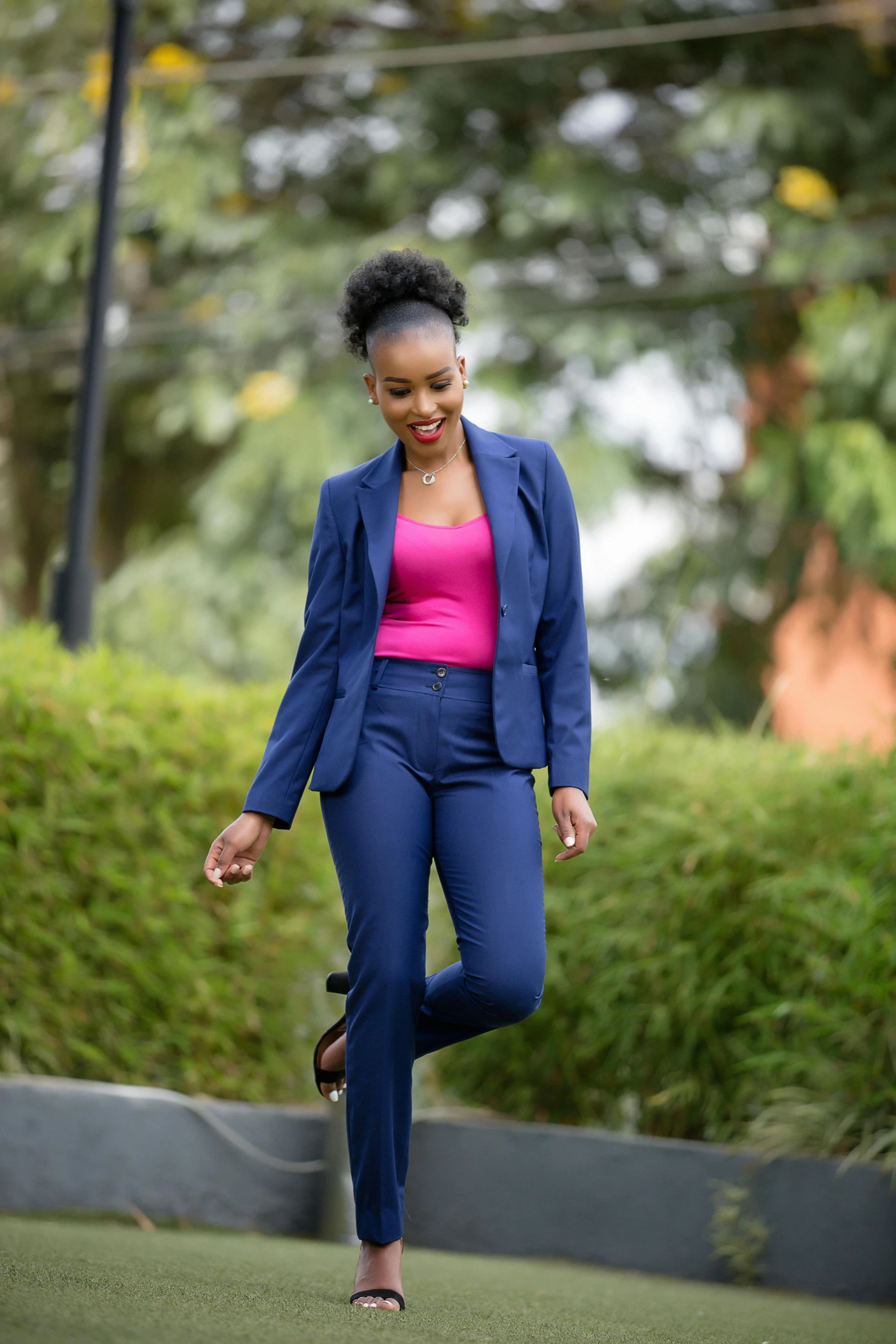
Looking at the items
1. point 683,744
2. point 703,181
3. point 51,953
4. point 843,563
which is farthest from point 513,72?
point 51,953

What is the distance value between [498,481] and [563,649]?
1.12 feet

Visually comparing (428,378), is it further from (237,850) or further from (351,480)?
(237,850)

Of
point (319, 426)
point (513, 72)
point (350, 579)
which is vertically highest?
point (513, 72)

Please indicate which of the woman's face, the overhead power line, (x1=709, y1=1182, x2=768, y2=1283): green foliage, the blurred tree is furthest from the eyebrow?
the overhead power line

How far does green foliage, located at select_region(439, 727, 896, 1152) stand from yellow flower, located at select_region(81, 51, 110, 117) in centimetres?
731

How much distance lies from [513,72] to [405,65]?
76 centimetres

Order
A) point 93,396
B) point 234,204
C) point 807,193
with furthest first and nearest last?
1. point 234,204
2. point 807,193
3. point 93,396

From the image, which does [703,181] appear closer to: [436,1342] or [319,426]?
[319,426]

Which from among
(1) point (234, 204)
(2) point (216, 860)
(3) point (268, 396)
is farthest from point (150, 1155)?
(1) point (234, 204)

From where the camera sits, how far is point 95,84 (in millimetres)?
10188

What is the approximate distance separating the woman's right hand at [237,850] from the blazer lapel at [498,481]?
2.05 ft

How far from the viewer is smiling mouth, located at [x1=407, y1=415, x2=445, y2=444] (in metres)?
2.89

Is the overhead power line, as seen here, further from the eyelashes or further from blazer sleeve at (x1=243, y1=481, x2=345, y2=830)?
blazer sleeve at (x1=243, y1=481, x2=345, y2=830)

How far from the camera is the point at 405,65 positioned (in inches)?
425
